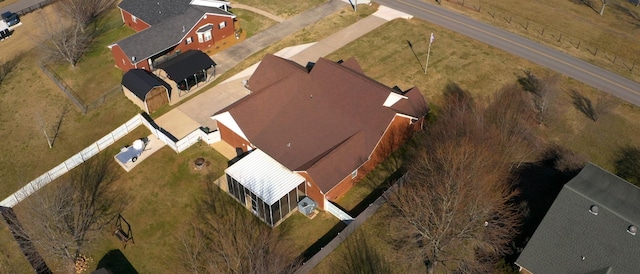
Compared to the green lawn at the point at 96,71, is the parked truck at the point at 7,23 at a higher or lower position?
higher

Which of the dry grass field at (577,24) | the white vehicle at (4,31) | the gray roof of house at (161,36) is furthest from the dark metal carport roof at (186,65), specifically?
the dry grass field at (577,24)

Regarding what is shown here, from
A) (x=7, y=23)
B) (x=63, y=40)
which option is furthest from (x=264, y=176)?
(x=7, y=23)

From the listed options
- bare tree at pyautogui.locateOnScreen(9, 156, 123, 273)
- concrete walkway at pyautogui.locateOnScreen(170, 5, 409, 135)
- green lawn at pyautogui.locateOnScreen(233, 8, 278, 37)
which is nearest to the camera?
bare tree at pyautogui.locateOnScreen(9, 156, 123, 273)

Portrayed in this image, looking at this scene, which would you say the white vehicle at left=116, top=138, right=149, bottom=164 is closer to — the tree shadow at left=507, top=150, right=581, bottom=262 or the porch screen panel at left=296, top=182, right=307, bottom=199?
the porch screen panel at left=296, top=182, right=307, bottom=199

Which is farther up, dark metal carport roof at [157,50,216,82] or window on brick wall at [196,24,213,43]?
window on brick wall at [196,24,213,43]

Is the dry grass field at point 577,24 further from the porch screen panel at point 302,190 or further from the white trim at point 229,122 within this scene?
the white trim at point 229,122

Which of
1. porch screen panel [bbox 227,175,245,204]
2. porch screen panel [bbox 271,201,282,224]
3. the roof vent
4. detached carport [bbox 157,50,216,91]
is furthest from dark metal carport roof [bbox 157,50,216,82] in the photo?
the roof vent

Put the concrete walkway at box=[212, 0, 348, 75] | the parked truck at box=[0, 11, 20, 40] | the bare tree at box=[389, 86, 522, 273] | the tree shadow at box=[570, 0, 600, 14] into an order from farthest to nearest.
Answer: the tree shadow at box=[570, 0, 600, 14] → the parked truck at box=[0, 11, 20, 40] → the concrete walkway at box=[212, 0, 348, 75] → the bare tree at box=[389, 86, 522, 273]
